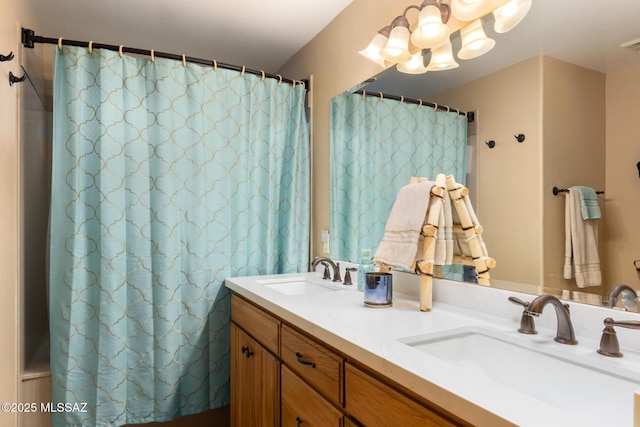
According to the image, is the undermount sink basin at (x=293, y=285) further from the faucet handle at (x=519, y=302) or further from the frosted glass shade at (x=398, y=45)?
the frosted glass shade at (x=398, y=45)

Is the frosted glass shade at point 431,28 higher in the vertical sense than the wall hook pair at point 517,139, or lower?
higher

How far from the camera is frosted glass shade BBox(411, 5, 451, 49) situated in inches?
55.6

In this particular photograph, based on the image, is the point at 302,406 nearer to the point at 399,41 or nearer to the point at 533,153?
the point at 533,153

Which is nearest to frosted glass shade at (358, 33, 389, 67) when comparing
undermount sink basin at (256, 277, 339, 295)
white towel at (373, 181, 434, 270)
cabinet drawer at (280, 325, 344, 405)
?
white towel at (373, 181, 434, 270)

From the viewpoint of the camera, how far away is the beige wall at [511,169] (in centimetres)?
119

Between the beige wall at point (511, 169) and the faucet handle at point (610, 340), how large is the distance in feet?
0.89

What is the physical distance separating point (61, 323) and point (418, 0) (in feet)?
7.07

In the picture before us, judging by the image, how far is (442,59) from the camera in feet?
4.99

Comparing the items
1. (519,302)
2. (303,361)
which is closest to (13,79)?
(303,361)

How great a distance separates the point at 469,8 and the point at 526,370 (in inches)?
45.7

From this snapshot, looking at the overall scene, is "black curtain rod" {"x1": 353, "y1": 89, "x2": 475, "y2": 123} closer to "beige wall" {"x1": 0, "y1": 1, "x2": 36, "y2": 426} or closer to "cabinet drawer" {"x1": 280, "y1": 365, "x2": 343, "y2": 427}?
"cabinet drawer" {"x1": 280, "y1": 365, "x2": 343, "y2": 427}

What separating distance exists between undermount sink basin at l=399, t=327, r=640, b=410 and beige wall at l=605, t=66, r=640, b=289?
11.2 inches

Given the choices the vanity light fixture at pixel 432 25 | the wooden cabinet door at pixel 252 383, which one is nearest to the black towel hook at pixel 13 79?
the wooden cabinet door at pixel 252 383

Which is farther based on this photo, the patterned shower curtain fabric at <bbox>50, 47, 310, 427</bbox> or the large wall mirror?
the patterned shower curtain fabric at <bbox>50, 47, 310, 427</bbox>
